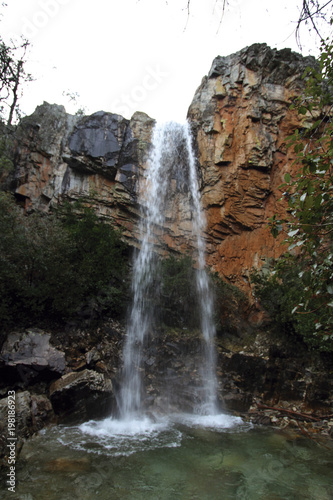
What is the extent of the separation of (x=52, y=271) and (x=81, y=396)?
3521mm

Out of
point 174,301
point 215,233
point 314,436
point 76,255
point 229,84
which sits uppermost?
point 229,84

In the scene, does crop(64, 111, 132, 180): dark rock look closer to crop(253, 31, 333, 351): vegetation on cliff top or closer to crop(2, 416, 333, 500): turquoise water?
crop(2, 416, 333, 500): turquoise water

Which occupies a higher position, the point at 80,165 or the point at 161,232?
the point at 80,165

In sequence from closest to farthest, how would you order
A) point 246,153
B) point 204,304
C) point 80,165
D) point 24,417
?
point 24,417, point 204,304, point 246,153, point 80,165

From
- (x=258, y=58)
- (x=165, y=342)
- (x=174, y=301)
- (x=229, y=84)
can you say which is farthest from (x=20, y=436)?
(x=258, y=58)

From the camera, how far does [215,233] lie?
1378 centimetres

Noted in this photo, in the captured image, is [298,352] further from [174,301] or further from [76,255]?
[76,255]

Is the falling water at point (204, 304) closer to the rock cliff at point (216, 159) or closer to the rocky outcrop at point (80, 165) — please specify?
the rock cliff at point (216, 159)

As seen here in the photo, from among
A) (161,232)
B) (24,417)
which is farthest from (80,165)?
(24,417)

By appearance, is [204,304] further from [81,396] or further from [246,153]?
[246,153]

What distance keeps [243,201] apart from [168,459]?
10372mm

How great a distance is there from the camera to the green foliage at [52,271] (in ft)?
26.5

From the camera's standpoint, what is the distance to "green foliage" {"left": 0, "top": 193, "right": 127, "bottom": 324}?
8.07m

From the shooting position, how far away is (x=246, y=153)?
42.3 ft
